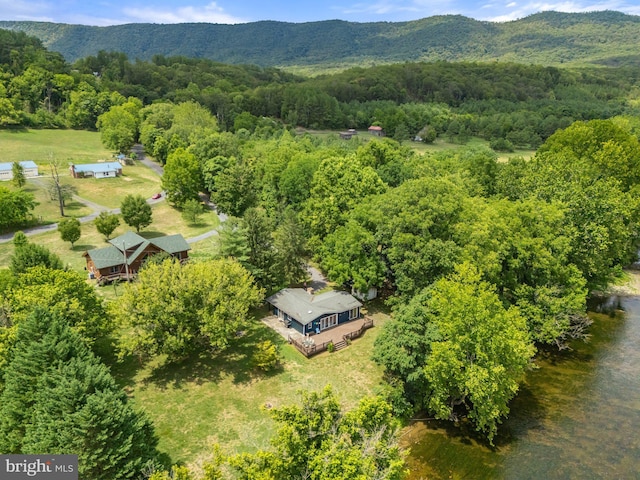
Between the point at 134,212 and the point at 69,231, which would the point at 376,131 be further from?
the point at 69,231

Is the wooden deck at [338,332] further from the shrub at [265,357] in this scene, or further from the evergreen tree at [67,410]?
the evergreen tree at [67,410]

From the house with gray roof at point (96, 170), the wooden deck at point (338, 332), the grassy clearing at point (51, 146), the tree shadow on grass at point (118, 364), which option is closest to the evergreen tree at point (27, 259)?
the tree shadow on grass at point (118, 364)

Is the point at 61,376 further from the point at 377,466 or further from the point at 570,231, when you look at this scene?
the point at 570,231

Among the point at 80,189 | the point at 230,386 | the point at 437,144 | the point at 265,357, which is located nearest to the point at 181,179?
the point at 80,189

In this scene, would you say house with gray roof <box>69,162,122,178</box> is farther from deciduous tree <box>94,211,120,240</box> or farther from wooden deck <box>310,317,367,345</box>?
wooden deck <box>310,317,367,345</box>

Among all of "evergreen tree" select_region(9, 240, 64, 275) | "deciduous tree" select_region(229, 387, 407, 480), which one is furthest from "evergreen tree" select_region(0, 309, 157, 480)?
"evergreen tree" select_region(9, 240, 64, 275)

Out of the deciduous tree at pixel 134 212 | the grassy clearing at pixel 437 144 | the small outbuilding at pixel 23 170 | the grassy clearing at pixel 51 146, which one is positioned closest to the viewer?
the deciduous tree at pixel 134 212
